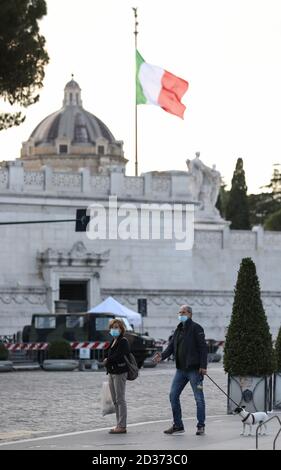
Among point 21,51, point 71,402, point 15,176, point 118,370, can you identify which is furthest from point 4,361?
point 118,370

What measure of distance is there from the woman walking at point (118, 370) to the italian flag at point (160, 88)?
3456cm

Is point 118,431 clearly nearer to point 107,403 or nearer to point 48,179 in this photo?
point 107,403

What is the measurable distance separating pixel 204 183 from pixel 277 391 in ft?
140

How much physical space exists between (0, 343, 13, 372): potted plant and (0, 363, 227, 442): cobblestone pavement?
3203 millimetres

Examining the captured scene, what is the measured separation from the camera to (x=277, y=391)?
22.4 metres

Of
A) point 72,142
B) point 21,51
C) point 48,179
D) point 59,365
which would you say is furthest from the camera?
point 72,142

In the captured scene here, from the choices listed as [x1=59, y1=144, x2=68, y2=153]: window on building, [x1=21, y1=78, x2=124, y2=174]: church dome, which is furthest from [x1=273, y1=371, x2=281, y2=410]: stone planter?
[x1=59, y1=144, x2=68, y2=153]: window on building

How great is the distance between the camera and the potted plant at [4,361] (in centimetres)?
4197

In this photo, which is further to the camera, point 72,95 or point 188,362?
point 72,95

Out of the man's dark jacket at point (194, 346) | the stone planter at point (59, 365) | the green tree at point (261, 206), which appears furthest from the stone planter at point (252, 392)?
the green tree at point (261, 206)

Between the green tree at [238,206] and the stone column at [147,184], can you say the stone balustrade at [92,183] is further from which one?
the green tree at [238,206]

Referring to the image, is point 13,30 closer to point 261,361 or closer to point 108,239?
point 261,361

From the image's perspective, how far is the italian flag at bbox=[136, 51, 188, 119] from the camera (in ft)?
177

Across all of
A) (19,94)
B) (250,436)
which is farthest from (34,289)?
(250,436)
